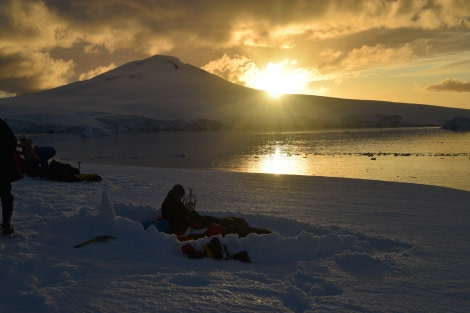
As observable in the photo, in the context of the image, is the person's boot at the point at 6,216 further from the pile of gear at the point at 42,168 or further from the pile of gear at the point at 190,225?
the pile of gear at the point at 42,168

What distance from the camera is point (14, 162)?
4.84 m

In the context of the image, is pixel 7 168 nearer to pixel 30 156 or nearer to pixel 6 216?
pixel 6 216

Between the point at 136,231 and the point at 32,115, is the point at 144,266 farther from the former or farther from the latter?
the point at 32,115

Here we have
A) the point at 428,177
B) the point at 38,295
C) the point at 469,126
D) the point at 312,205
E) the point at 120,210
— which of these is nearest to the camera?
the point at 38,295

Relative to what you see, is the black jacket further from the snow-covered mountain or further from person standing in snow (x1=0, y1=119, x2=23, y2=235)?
the snow-covered mountain

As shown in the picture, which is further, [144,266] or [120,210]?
[120,210]

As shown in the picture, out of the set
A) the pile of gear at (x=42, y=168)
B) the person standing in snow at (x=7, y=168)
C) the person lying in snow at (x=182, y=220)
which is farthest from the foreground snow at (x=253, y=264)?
the pile of gear at (x=42, y=168)

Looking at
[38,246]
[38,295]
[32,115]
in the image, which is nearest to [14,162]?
[38,246]

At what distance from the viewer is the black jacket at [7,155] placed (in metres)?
4.66

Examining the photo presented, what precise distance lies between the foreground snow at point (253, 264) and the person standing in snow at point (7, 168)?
0.98 ft

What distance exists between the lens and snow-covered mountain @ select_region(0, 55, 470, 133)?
7025cm

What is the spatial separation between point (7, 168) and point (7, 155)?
155 millimetres

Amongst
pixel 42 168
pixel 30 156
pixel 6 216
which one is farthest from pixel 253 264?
pixel 30 156

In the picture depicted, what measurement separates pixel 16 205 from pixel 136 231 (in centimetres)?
314
